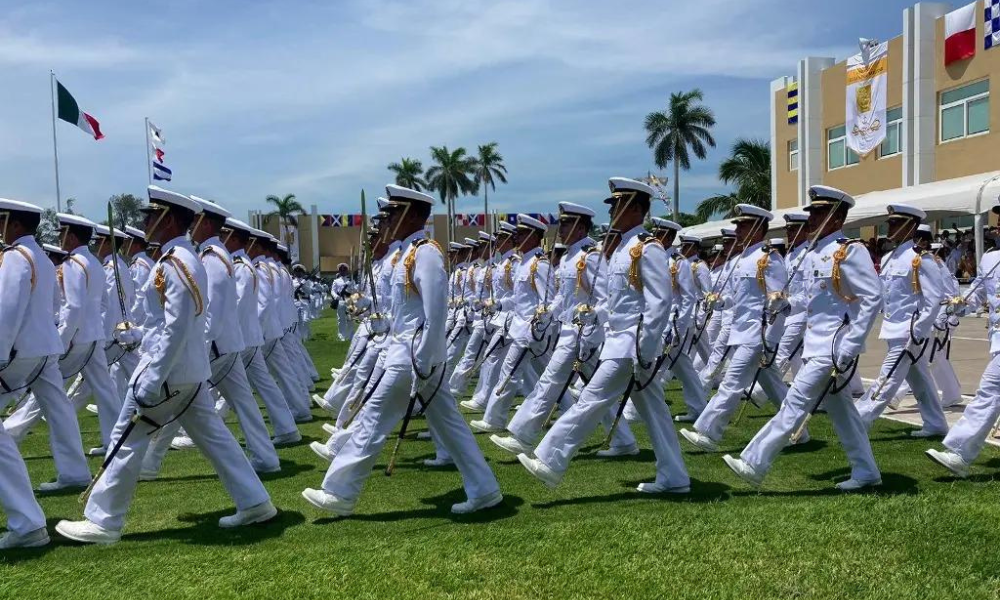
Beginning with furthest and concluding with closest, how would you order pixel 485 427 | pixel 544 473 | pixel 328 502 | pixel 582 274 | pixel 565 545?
pixel 485 427
pixel 582 274
pixel 544 473
pixel 328 502
pixel 565 545

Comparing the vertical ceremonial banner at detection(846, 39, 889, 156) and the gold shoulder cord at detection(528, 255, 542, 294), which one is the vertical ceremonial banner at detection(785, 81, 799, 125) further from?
the gold shoulder cord at detection(528, 255, 542, 294)

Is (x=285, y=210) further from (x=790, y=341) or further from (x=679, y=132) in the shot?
(x=790, y=341)

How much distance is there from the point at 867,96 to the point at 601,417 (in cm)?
3246

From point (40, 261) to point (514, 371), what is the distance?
15.9 ft

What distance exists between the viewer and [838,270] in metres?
6.54

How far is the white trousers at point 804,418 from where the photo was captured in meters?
6.41

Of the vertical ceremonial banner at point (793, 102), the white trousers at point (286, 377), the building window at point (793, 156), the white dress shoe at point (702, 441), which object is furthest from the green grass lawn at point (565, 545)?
the vertical ceremonial banner at point (793, 102)

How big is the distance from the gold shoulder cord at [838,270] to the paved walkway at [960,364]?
101 inches

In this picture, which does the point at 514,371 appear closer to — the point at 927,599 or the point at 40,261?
the point at 40,261

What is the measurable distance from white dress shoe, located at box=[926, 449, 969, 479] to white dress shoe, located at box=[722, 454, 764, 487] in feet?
4.68

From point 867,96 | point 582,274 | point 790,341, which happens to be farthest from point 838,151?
point 582,274

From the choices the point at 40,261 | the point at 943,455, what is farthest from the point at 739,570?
the point at 40,261

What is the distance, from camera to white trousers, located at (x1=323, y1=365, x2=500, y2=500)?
19.2 ft

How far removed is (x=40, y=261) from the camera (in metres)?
6.42
